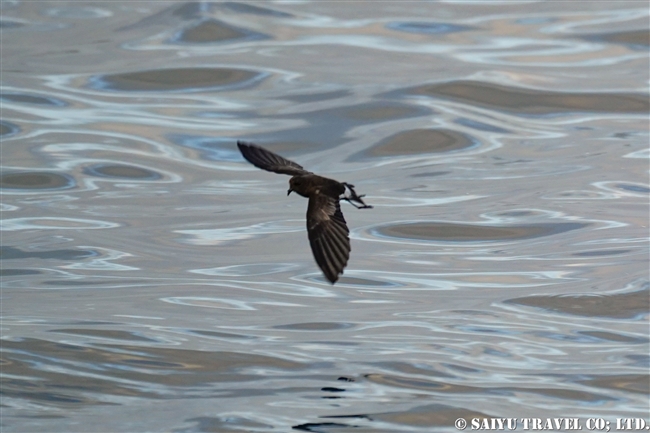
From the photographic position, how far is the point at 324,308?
7621 mm

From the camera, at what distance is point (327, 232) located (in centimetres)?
526

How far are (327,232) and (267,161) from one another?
883 millimetres

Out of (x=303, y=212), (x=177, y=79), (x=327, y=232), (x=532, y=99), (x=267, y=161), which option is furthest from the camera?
(x=177, y=79)

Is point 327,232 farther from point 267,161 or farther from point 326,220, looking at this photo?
point 267,161

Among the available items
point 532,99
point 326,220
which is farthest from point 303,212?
point 326,220

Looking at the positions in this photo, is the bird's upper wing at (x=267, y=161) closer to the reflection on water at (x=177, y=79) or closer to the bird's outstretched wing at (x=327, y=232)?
the bird's outstretched wing at (x=327, y=232)

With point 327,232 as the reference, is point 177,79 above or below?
below

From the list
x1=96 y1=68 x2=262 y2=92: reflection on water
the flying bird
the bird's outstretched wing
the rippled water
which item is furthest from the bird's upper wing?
x1=96 y1=68 x2=262 y2=92: reflection on water

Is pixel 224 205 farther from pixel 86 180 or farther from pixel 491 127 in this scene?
pixel 491 127

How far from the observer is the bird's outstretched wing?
16.7ft

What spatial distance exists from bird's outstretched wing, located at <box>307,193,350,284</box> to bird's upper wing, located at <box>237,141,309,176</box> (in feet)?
1.39

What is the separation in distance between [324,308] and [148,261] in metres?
1.65

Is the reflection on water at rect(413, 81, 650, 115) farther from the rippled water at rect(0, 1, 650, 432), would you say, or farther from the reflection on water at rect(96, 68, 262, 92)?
the reflection on water at rect(96, 68, 262, 92)

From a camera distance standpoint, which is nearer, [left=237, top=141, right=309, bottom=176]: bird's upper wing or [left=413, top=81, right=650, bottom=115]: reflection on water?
[left=237, top=141, right=309, bottom=176]: bird's upper wing
